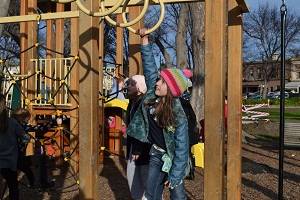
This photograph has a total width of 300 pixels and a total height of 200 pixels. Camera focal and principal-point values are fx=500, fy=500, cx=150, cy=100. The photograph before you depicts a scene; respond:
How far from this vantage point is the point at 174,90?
423cm

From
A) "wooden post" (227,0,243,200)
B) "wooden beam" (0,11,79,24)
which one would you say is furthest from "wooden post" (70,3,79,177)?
"wooden post" (227,0,243,200)

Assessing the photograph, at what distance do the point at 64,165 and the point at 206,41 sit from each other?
7.02 m

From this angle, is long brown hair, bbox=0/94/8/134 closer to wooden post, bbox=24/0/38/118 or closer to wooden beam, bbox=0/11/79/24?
wooden beam, bbox=0/11/79/24

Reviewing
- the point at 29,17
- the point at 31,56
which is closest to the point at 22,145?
the point at 29,17

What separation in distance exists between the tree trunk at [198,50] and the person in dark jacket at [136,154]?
898 centimetres

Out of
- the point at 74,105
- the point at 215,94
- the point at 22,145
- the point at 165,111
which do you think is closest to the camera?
the point at 215,94

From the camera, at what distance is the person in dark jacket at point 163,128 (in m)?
4.18

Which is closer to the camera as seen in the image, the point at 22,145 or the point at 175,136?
the point at 175,136

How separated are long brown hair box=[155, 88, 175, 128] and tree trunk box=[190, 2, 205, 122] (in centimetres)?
981

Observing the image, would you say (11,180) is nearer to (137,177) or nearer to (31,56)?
(137,177)

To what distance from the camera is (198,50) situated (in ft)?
46.7

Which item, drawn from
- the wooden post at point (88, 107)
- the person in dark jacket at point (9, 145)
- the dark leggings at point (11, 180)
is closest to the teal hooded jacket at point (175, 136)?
the wooden post at point (88, 107)

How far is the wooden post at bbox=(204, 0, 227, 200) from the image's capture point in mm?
3664

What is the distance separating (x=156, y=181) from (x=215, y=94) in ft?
3.78
